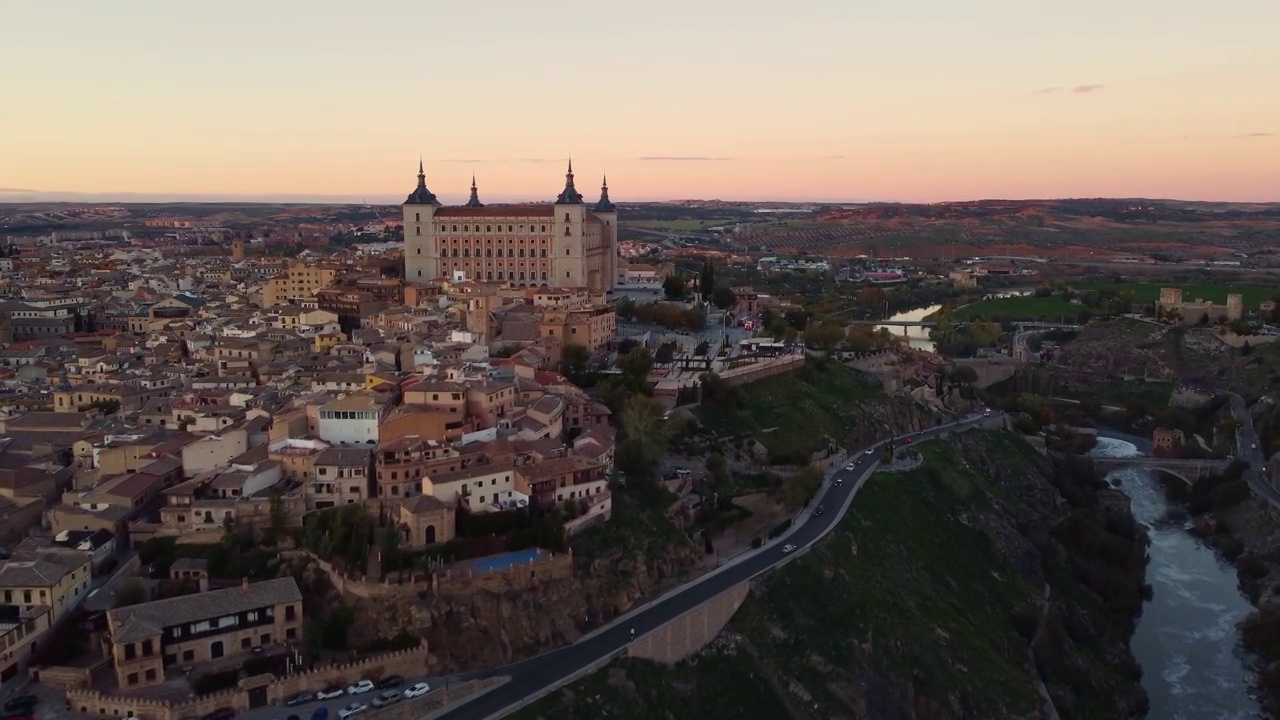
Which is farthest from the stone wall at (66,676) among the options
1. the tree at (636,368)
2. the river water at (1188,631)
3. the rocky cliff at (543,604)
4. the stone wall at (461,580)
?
the river water at (1188,631)

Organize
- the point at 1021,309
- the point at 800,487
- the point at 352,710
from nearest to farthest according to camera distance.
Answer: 1. the point at 352,710
2. the point at 800,487
3. the point at 1021,309

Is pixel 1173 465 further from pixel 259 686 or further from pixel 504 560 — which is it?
pixel 259 686

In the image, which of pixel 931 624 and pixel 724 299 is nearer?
pixel 931 624

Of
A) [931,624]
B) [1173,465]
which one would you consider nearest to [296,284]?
[931,624]

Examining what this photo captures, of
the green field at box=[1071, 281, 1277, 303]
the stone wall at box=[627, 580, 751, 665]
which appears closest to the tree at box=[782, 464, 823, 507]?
the stone wall at box=[627, 580, 751, 665]

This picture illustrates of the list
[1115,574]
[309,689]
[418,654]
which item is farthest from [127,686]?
[1115,574]

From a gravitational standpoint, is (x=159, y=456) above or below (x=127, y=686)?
above

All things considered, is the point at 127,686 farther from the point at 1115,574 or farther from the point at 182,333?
the point at 1115,574
